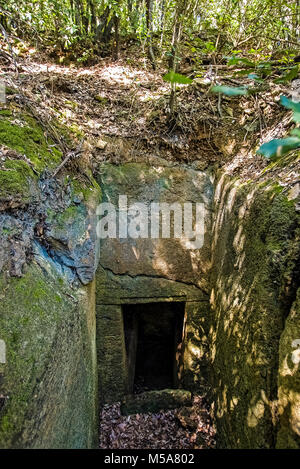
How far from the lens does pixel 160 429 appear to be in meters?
3.09

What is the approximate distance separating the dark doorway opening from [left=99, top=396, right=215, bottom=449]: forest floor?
2.97 ft

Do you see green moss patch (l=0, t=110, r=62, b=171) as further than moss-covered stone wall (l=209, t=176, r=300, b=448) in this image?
Yes

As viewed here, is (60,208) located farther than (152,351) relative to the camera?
No

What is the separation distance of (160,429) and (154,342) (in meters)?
1.76

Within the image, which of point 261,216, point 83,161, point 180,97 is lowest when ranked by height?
point 261,216

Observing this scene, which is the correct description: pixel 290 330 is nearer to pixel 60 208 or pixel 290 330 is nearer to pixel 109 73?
pixel 60 208

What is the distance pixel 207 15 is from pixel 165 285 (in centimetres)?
549

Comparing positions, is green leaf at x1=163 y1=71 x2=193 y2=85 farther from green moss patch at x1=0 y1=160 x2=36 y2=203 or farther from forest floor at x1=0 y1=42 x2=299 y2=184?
forest floor at x1=0 y1=42 x2=299 y2=184

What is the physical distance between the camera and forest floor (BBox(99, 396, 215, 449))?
9.50 feet

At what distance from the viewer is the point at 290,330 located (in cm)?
167

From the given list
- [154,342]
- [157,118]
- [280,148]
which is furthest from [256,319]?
[154,342]

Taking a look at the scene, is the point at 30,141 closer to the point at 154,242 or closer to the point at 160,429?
Answer: the point at 154,242

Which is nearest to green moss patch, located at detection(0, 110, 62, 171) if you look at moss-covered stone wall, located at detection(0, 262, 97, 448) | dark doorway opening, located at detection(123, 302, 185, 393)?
moss-covered stone wall, located at detection(0, 262, 97, 448)

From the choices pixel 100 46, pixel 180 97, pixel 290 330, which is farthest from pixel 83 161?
pixel 100 46
